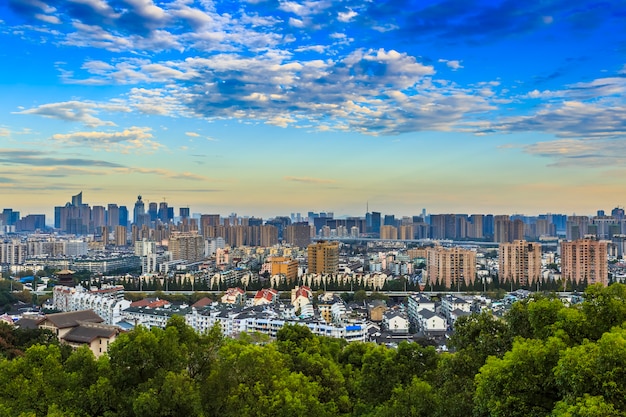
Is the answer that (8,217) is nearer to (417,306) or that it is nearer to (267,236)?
(267,236)

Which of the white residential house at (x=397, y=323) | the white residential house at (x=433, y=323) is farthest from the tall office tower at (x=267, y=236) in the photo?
the white residential house at (x=433, y=323)

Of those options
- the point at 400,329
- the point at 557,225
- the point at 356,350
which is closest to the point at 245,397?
the point at 356,350

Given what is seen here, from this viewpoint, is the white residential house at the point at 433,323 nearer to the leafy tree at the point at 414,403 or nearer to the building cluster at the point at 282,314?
the building cluster at the point at 282,314

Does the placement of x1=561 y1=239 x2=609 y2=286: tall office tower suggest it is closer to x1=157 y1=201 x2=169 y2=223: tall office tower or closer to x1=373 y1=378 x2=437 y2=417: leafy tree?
x1=373 y1=378 x2=437 y2=417: leafy tree

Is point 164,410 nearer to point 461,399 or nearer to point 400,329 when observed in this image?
point 461,399

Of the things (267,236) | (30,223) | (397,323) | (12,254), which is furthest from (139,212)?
(397,323)

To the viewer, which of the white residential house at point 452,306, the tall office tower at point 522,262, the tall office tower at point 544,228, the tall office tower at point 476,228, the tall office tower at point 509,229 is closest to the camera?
the white residential house at point 452,306
